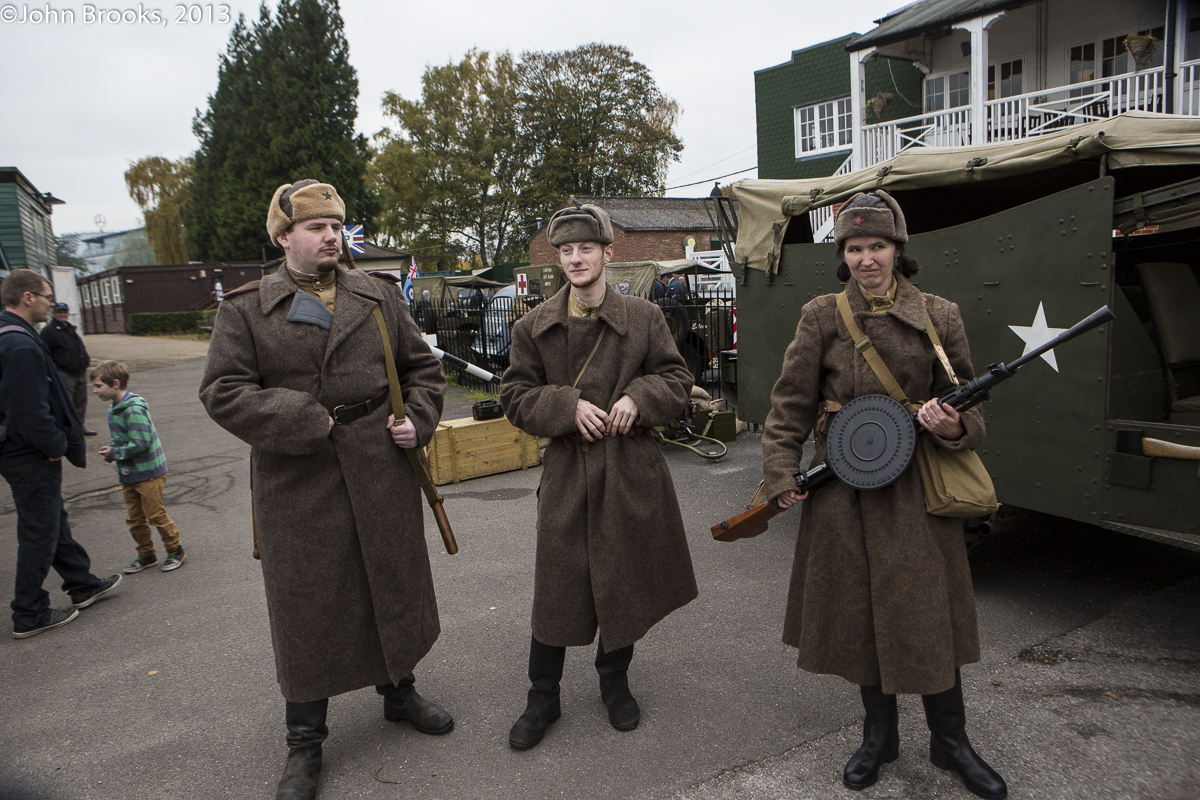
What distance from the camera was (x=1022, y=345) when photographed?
4.10 metres

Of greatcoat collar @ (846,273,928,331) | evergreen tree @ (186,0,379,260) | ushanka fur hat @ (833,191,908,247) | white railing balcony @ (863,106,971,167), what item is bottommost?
greatcoat collar @ (846,273,928,331)

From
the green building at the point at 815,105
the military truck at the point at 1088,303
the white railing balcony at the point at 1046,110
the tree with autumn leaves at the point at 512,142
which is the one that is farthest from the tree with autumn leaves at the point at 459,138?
the military truck at the point at 1088,303

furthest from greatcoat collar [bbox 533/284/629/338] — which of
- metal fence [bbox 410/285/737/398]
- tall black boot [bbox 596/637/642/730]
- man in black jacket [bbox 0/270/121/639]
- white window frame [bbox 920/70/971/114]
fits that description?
white window frame [bbox 920/70/971/114]

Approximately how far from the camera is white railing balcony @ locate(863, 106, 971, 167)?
15.3 meters

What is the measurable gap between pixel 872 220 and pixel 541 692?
218 centimetres

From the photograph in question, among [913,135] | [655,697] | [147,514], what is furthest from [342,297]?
[913,135]

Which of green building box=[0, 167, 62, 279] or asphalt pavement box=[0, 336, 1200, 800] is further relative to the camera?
green building box=[0, 167, 62, 279]

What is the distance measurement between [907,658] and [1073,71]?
17.3 m

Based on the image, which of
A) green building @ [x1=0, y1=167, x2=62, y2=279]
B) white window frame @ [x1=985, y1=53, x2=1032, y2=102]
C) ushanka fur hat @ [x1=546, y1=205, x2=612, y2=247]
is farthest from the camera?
green building @ [x1=0, y1=167, x2=62, y2=279]

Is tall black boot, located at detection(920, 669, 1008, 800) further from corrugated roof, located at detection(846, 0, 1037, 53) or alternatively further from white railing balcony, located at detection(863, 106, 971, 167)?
corrugated roof, located at detection(846, 0, 1037, 53)

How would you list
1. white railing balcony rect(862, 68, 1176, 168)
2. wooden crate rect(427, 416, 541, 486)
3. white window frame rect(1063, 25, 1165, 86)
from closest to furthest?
wooden crate rect(427, 416, 541, 486) < white railing balcony rect(862, 68, 1176, 168) < white window frame rect(1063, 25, 1165, 86)

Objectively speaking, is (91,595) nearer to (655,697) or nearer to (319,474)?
(319,474)

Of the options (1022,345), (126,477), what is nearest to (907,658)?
(1022,345)

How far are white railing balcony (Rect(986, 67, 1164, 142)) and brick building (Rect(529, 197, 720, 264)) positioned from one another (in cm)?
2529
